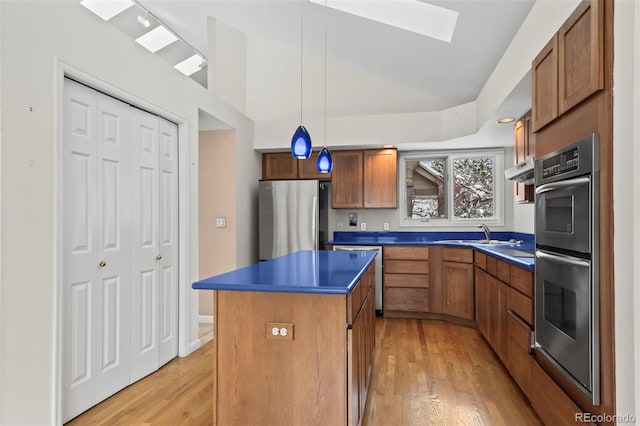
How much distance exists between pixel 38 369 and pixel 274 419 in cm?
127

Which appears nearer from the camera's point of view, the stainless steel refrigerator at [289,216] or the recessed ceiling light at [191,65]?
the stainless steel refrigerator at [289,216]

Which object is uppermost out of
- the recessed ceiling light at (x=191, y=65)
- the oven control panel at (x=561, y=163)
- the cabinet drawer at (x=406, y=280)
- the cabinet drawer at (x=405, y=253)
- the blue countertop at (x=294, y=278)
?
the recessed ceiling light at (x=191, y=65)

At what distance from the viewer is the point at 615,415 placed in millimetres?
1282

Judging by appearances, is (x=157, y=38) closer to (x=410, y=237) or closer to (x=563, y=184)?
(x=410, y=237)

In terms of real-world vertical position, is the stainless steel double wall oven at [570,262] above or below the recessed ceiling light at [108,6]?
below

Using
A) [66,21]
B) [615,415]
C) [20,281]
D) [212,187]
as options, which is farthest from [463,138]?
[20,281]

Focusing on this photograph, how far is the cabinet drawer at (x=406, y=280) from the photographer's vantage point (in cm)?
439

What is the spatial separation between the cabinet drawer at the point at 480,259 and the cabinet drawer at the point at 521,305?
2.81ft

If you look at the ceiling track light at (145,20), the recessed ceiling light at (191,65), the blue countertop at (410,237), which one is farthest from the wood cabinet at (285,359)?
the recessed ceiling light at (191,65)

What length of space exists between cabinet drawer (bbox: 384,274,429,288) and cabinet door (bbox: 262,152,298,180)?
5.82 feet

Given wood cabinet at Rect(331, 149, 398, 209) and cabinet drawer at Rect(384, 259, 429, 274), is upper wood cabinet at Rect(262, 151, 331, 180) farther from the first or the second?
cabinet drawer at Rect(384, 259, 429, 274)

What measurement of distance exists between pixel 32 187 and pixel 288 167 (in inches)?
128

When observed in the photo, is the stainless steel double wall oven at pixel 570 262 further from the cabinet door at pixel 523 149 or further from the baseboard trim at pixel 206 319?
the baseboard trim at pixel 206 319

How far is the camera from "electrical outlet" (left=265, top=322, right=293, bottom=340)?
171 centimetres
